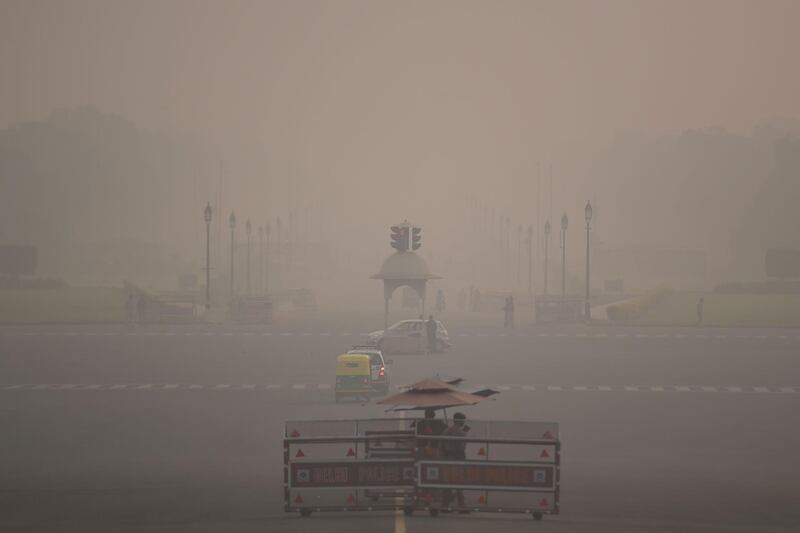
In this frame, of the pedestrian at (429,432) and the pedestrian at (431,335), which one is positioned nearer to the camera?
the pedestrian at (429,432)

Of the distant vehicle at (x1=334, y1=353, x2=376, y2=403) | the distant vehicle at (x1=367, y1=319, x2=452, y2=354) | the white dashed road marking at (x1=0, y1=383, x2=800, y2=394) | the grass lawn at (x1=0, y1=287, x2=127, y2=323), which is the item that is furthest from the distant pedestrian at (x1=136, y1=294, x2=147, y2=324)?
the distant vehicle at (x1=334, y1=353, x2=376, y2=403)

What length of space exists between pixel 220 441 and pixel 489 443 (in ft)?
32.4

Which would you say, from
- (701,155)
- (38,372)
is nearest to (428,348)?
(38,372)

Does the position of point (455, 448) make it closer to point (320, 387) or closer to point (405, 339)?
point (320, 387)

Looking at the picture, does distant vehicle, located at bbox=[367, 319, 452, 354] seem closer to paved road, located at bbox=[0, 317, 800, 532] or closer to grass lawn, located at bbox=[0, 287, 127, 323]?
paved road, located at bbox=[0, 317, 800, 532]

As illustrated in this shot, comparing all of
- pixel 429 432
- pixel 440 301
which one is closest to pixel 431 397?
pixel 429 432

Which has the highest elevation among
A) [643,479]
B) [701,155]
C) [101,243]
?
[701,155]

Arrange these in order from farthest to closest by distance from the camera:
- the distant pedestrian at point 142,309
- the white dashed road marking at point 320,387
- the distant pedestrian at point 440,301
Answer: the distant pedestrian at point 440,301, the distant pedestrian at point 142,309, the white dashed road marking at point 320,387

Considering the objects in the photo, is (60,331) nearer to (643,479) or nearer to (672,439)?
(672,439)

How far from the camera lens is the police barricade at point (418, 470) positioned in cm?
1739

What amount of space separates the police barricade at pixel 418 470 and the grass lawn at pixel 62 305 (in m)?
59.8

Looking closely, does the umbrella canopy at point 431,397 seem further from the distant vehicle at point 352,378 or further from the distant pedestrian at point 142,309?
the distant pedestrian at point 142,309

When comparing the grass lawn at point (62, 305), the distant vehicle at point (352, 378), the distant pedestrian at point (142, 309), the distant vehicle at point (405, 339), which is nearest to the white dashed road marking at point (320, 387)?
the distant vehicle at point (352, 378)

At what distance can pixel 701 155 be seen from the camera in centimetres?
19838
